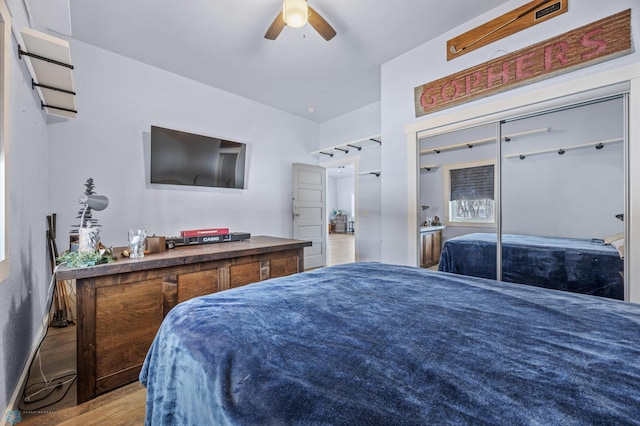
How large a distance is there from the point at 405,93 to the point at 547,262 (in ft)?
7.36

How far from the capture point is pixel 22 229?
1.77 meters

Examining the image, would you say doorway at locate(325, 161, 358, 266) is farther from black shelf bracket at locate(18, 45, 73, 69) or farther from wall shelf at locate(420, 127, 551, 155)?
black shelf bracket at locate(18, 45, 73, 69)

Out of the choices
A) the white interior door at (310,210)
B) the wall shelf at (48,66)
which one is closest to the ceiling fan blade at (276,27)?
the wall shelf at (48,66)

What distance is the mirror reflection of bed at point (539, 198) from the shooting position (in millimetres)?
1918

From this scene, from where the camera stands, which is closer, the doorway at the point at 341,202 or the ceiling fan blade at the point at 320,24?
the ceiling fan blade at the point at 320,24

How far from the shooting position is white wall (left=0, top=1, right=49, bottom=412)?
1.46 m

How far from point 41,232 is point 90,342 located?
5.07 ft

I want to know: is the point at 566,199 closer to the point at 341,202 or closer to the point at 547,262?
the point at 547,262

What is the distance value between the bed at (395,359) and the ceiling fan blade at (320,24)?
2268 mm

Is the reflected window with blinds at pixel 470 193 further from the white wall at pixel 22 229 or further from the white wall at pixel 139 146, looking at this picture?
the white wall at pixel 22 229

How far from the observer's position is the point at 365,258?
4965 millimetres

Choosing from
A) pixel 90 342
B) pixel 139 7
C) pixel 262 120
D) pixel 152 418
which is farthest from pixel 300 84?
pixel 152 418

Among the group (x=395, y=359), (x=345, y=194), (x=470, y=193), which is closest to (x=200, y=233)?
(x=395, y=359)

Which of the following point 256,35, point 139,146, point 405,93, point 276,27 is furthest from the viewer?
point 139,146
